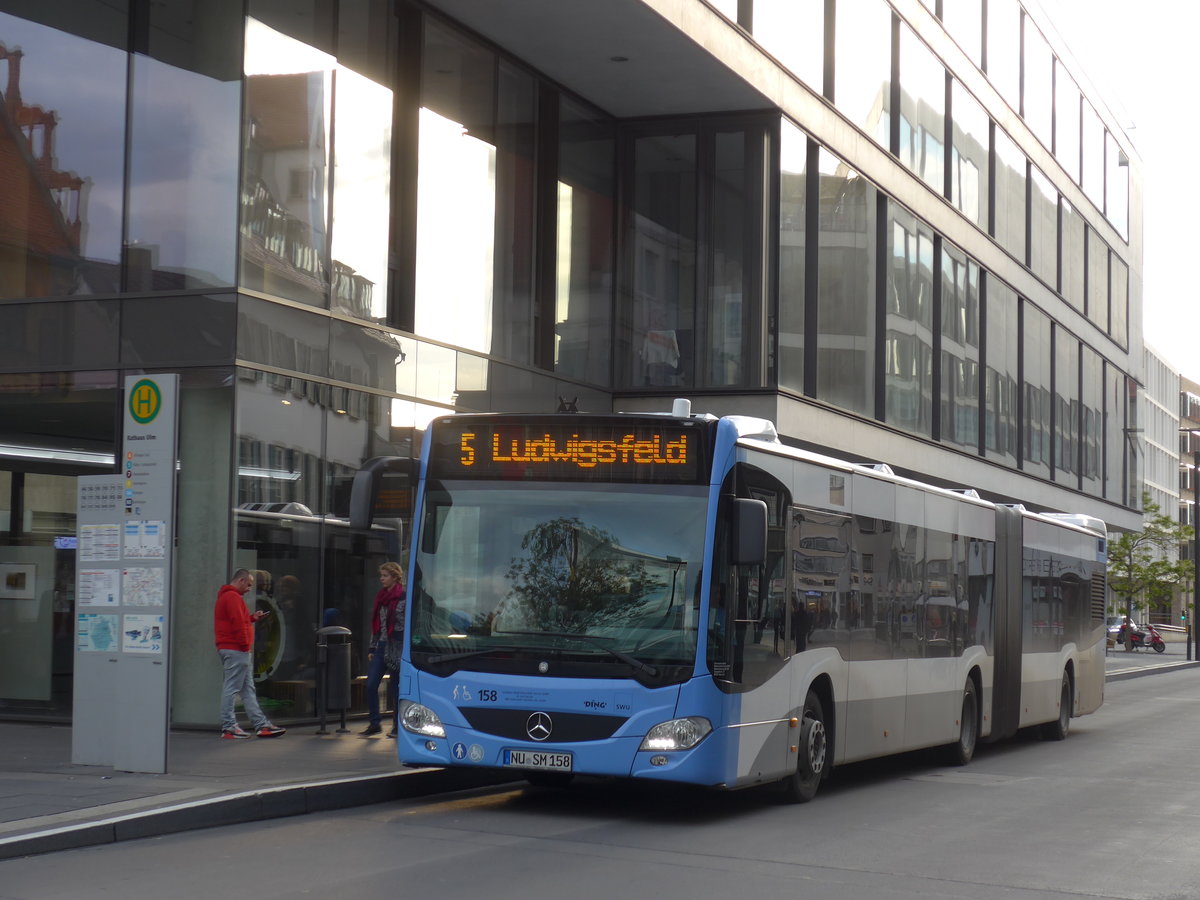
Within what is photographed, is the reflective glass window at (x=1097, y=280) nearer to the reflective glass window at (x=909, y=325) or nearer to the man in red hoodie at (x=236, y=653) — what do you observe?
the reflective glass window at (x=909, y=325)

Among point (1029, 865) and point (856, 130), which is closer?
point (1029, 865)

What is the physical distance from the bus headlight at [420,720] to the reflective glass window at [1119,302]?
42.0 metres

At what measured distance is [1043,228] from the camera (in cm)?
4144

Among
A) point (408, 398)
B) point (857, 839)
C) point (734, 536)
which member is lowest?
point (857, 839)

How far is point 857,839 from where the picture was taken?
10.8 metres

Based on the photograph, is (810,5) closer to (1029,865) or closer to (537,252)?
(537,252)

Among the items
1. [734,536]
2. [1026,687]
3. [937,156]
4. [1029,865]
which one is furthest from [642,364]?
[1029,865]

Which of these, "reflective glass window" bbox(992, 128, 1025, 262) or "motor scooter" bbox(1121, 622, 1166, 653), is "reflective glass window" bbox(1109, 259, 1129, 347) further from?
"motor scooter" bbox(1121, 622, 1166, 653)

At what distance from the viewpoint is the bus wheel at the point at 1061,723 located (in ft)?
70.7

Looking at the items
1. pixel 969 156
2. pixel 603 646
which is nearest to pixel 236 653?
pixel 603 646

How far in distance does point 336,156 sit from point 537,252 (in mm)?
5175

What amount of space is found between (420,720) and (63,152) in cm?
918

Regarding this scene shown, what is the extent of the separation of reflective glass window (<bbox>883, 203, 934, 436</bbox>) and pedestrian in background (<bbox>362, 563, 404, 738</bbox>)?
50.5 ft

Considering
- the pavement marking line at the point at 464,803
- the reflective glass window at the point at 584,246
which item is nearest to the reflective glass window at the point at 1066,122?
the reflective glass window at the point at 584,246
